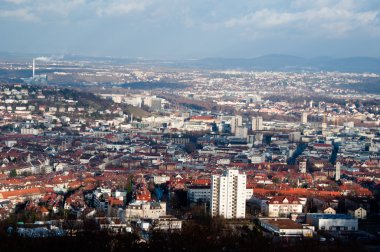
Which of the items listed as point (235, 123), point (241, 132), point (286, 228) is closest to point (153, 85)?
point (235, 123)

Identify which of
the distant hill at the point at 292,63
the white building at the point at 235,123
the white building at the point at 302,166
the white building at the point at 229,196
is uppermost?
the white building at the point at 229,196

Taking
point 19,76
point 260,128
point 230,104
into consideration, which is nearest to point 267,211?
point 260,128

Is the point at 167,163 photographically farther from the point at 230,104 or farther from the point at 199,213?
the point at 230,104

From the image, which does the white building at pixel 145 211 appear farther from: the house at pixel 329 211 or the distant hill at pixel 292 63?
the distant hill at pixel 292 63

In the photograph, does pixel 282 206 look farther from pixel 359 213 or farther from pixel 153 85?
pixel 153 85

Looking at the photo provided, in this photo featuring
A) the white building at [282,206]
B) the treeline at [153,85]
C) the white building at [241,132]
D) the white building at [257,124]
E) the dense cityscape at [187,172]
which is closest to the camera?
the dense cityscape at [187,172]

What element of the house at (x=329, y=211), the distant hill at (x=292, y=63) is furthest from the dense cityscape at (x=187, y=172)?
the distant hill at (x=292, y=63)

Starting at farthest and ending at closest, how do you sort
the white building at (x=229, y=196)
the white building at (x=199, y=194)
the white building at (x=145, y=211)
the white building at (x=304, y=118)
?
the white building at (x=304, y=118) < the white building at (x=199, y=194) < the white building at (x=229, y=196) < the white building at (x=145, y=211)
